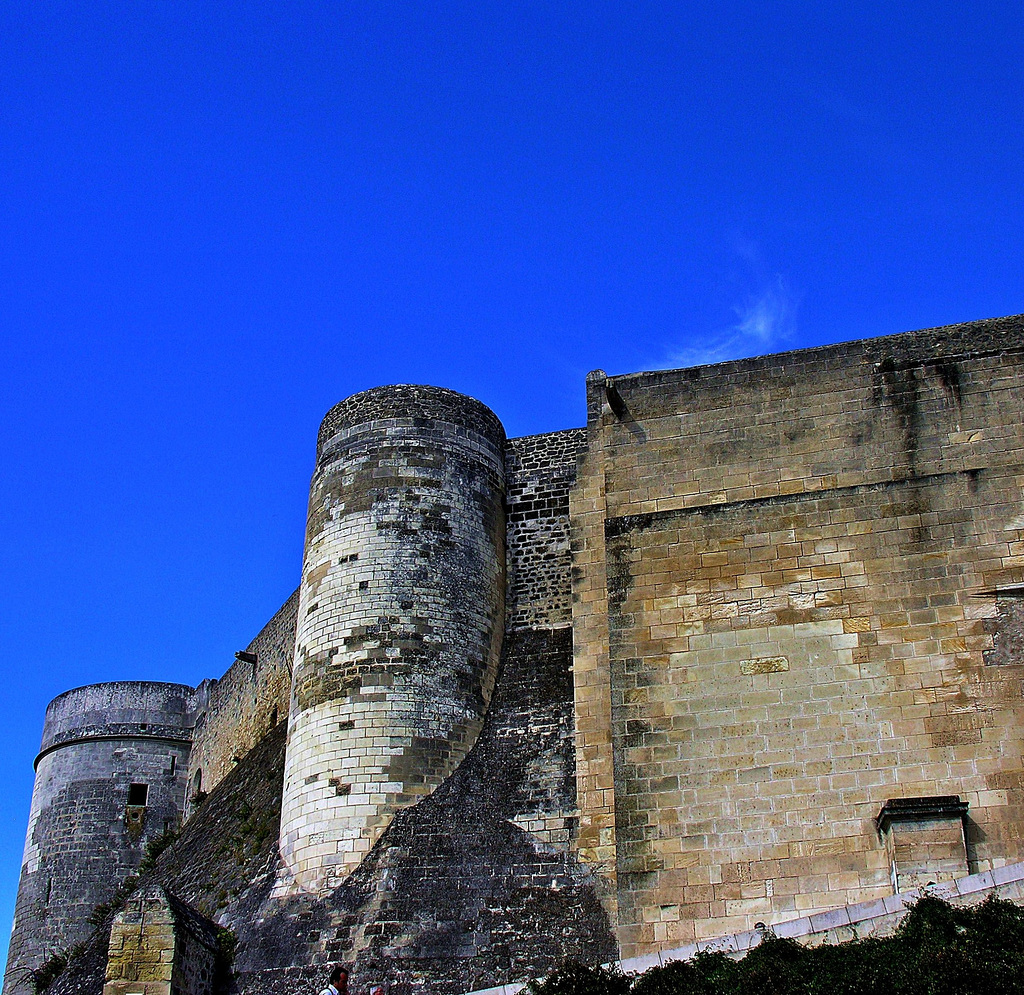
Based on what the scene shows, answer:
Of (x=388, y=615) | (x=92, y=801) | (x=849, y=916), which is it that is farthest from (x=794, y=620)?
(x=92, y=801)

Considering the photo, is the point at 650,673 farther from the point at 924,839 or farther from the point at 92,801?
the point at 92,801

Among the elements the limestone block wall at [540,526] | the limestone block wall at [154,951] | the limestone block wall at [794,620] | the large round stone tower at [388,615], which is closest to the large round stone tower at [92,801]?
the large round stone tower at [388,615]

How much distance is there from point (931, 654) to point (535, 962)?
4784mm

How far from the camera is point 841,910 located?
1001cm

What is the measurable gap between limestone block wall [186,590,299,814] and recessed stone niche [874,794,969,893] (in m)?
10.1

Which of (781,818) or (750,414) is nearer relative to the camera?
(781,818)

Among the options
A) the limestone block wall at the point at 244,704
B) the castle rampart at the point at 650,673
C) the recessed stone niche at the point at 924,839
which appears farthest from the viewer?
the limestone block wall at the point at 244,704

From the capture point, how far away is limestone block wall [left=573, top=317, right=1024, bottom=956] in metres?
11.8

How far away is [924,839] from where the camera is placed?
37.0 ft

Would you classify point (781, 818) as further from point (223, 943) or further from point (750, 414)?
point (223, 943)

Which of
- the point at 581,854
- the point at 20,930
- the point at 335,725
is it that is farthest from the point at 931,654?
the point at 20,930

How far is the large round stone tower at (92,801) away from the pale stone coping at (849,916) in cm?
1423

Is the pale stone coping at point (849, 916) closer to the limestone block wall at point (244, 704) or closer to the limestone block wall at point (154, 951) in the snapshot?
the limestone block wall at point (154, 951)

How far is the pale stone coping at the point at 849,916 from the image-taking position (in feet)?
32.1
